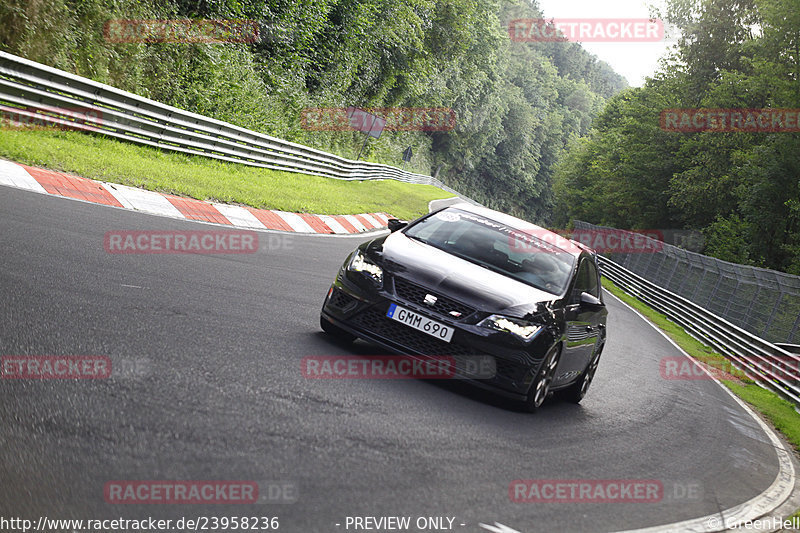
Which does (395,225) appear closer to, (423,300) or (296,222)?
(423,300)

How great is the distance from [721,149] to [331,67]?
Answer: 68.9 ft

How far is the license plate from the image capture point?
20.7 feet

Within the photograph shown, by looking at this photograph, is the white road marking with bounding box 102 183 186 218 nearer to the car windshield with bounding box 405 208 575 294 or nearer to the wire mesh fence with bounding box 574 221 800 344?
the car windshield with bounding box 405 208 575 294

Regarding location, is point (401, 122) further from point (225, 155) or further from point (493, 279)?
point (493, 279)

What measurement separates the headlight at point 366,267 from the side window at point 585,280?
190 centimetres

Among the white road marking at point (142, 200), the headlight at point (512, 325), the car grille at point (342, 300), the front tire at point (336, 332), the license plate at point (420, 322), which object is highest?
the headlight at point (512, 325)

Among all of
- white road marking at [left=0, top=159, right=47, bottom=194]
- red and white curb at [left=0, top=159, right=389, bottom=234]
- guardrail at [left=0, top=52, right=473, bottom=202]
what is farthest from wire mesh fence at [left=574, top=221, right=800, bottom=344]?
white road marking at [left=0, top=159, right=47, bottom=194]

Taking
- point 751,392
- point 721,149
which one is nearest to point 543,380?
point 751,392

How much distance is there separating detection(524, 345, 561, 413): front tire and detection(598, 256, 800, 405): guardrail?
29.4 ft

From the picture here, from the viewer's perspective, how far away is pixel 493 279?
6.90 metres

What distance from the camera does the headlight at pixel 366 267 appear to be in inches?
263

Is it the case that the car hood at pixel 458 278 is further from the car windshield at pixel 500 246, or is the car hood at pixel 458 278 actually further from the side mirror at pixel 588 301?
the side mirror at pixel 588 301

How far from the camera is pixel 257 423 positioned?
4.50 metres

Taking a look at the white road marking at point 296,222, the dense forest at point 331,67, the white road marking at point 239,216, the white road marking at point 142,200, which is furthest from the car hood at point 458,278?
the dense forest at point 331,67
